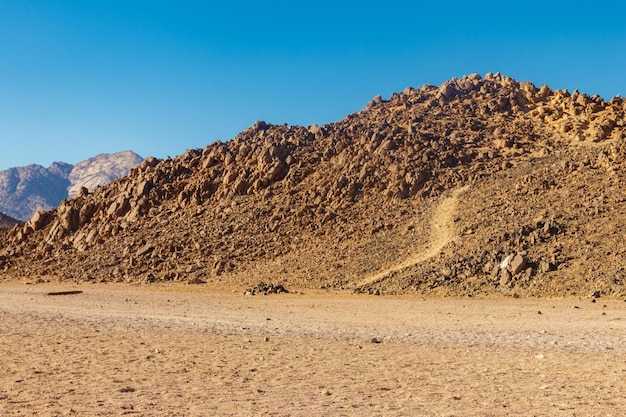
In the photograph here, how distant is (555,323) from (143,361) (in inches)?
457

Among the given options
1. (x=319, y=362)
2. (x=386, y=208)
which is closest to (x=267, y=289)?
(x=386, y=208)

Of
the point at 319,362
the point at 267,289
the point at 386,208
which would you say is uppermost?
the point at 386,208

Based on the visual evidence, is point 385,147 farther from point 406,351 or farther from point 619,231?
→ point 406,351

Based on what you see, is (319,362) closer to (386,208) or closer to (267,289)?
(267,289)

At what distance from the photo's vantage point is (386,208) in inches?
1473

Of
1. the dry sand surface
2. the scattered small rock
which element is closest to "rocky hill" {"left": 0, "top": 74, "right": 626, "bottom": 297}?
the scattered small rock

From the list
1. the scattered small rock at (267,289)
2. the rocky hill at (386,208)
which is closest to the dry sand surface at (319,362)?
the rocky hill at (386,208)

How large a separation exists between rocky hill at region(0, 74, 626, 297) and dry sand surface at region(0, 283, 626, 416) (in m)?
6.75

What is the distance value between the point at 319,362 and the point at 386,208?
88.6ft

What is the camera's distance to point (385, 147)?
140 ft

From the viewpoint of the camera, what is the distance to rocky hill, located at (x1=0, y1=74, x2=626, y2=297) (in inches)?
1067

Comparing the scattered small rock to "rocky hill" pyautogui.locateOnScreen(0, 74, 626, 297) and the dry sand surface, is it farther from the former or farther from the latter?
the dry sand surface

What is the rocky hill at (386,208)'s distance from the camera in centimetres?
2711

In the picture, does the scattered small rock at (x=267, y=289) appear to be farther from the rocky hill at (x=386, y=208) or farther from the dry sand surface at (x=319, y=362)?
the dry sand surface at (x=319, y=362)
